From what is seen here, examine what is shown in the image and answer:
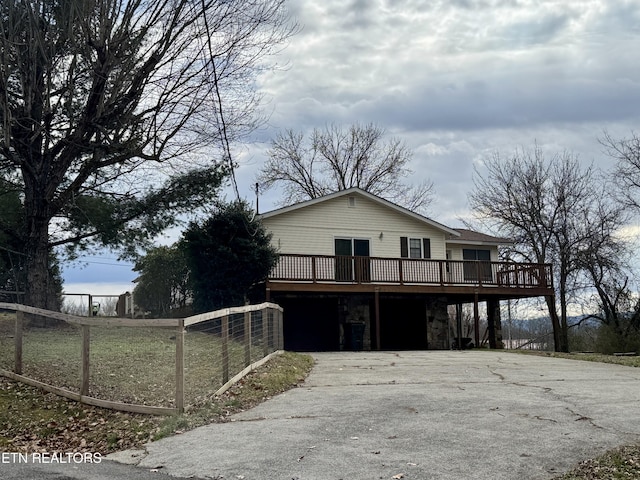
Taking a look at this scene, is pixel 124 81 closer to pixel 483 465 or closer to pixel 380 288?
pixel 380 288

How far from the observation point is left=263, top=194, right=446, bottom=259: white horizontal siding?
25239 mm

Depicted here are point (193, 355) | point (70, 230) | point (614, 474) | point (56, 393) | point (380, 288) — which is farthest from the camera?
point (380, 288)

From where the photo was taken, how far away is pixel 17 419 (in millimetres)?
8422

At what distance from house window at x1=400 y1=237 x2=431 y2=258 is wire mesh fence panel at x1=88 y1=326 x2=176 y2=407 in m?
12.9

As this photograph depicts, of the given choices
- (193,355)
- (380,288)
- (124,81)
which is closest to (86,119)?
(124,81)

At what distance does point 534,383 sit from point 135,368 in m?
6.82

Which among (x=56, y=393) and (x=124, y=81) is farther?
(x=124, y=81)

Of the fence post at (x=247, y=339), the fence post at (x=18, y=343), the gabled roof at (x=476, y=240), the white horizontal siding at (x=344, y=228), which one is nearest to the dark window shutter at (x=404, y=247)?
the white horizontal siding at (x=344, y=228)

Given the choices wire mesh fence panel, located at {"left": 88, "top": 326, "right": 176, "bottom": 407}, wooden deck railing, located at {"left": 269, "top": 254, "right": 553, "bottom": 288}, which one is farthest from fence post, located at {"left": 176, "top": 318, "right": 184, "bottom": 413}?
wooden deck railing, located at {"left": 269, "top": 254, "right": 553, "bottom": 288}

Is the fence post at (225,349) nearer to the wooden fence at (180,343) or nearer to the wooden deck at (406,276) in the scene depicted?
the wooden fence at (180,343)

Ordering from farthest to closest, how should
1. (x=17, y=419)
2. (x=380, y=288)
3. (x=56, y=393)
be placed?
A: 1. (x=380, y=288)
2. (x=56, y=393)
3. (x=17, y=419)

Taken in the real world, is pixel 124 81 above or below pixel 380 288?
above

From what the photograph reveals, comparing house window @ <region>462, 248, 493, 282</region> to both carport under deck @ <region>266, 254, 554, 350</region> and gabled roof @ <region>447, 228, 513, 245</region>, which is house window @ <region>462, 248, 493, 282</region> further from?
gabled roof @ <region>447, 228, 513, 245</region>

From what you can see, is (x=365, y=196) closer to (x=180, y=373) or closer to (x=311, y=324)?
(x=311, y=324)
